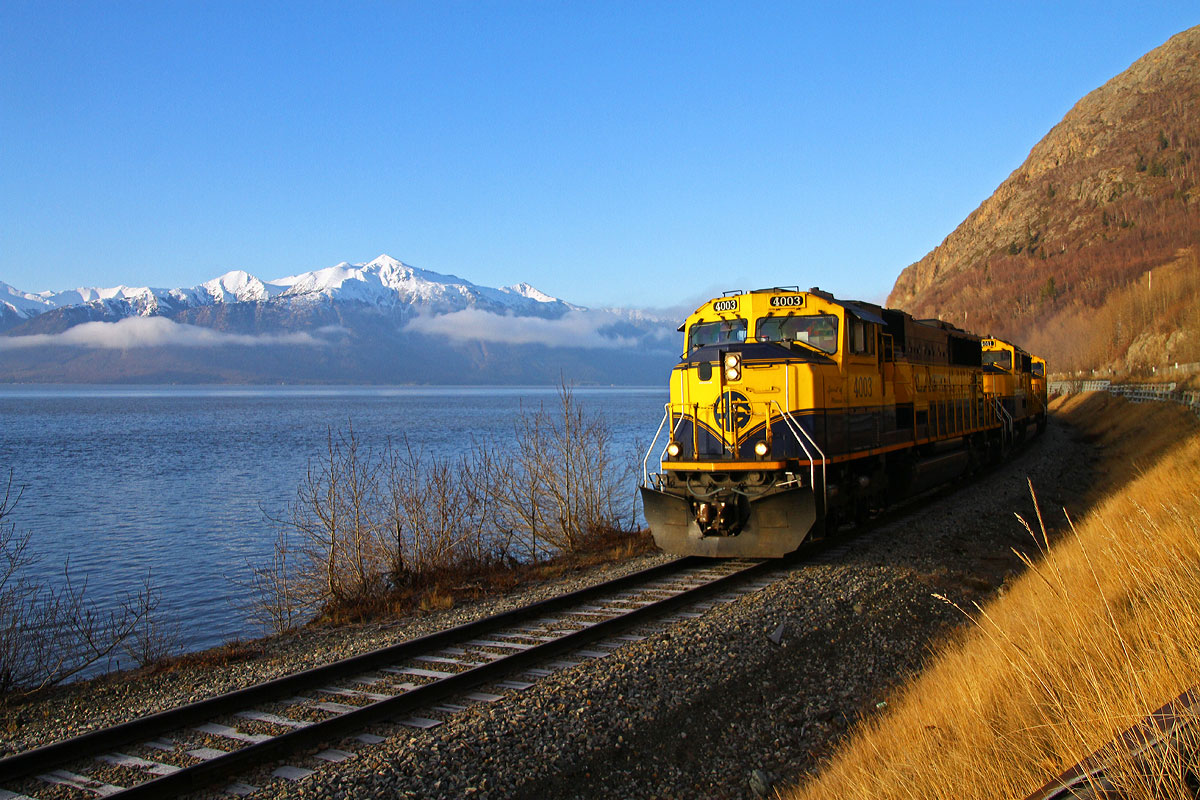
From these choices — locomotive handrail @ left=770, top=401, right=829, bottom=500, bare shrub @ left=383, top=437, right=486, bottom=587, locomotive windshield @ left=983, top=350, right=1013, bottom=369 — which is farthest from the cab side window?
locomotive windshield @ left=983, top=350, right=1013, bottom=369

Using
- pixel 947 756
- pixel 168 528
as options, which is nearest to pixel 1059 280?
pixel 168 528

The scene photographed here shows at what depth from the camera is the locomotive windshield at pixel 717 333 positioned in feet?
41.6

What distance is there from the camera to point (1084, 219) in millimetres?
143625

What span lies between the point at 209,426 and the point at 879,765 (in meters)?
82.8

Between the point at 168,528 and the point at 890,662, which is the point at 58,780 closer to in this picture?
the point at 890,662

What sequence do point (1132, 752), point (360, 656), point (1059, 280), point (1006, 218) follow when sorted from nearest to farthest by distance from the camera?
point (1132, 752) < point (360, 656) < point (1059, 280) < point (1006, 218)

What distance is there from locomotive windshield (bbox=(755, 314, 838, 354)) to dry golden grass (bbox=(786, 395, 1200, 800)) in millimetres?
4330

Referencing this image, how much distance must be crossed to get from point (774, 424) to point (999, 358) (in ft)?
74.8

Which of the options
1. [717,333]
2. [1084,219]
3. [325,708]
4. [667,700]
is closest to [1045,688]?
[667,700]

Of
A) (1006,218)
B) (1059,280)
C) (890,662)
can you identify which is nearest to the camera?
(890,662)

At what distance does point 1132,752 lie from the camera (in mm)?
3318

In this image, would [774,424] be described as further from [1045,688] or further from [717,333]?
[1045,688]

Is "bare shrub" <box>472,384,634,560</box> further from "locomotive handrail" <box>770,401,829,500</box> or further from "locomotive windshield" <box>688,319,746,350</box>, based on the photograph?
"locomotive handrail" <box>770,401,829,500</box>

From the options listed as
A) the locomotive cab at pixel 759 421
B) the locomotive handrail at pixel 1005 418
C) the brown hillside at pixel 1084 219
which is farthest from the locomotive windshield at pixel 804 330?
the brown hillside at pixel 1084 219
